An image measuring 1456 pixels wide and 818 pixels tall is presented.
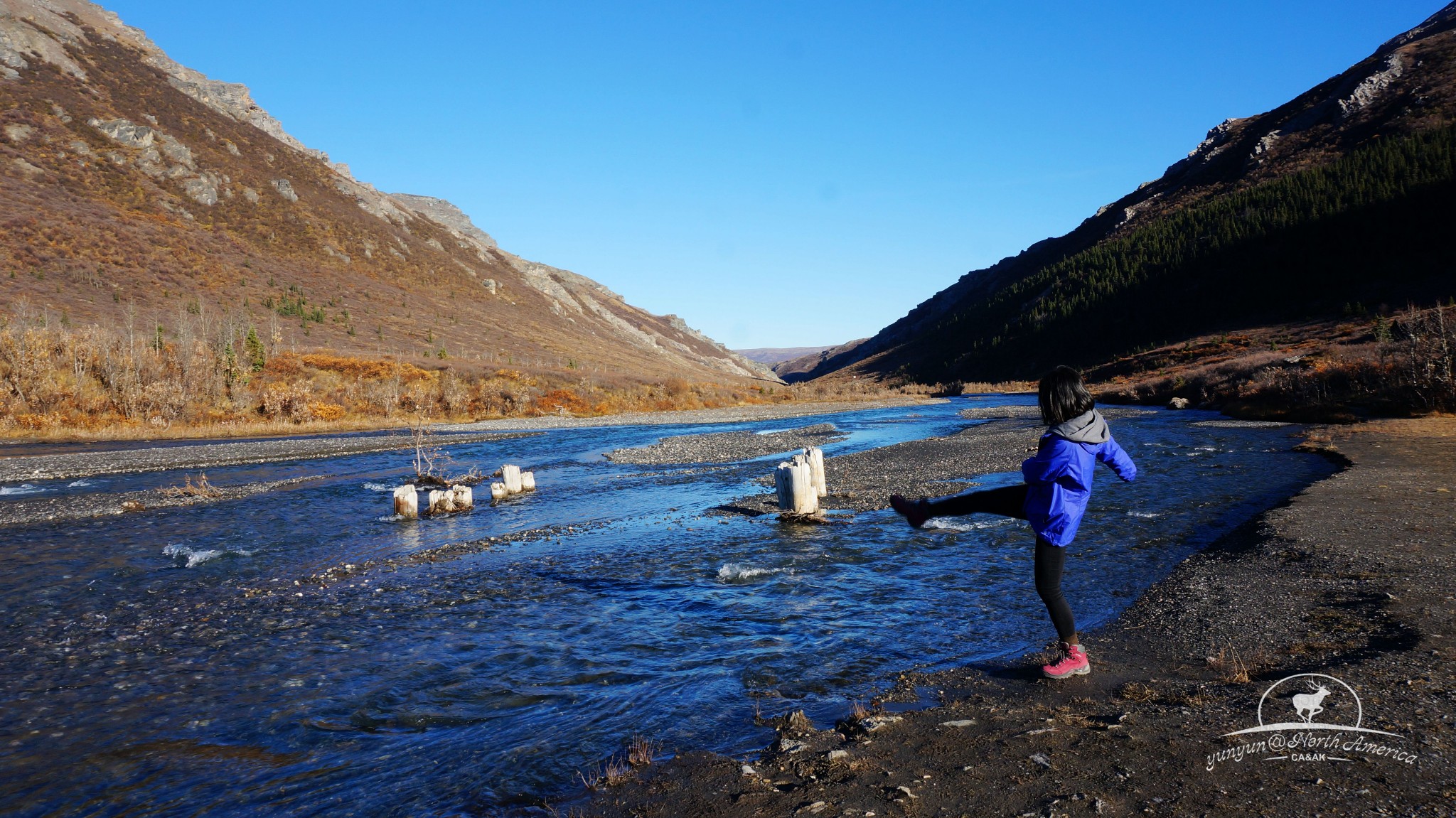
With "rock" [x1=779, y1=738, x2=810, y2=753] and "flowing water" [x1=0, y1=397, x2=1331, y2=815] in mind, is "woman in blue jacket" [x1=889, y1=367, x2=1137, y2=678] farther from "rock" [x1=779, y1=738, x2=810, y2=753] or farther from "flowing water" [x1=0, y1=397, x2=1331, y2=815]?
"rock" [x1=779, y1=738, x2=810, y2=753]

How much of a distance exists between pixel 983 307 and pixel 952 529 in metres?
176

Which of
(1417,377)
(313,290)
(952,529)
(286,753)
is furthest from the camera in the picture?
(313,290)

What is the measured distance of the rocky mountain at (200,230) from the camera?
64.5 meters

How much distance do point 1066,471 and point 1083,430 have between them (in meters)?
0.37

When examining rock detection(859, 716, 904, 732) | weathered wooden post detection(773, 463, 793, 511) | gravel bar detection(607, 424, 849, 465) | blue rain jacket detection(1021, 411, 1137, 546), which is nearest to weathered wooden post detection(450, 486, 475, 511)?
weathered wooden post detection(773, 463, 793, 511)

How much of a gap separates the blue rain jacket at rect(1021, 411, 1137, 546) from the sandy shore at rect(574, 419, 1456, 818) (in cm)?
138

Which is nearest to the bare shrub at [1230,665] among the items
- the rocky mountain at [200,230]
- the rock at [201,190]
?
the rocky mountain at [200,230]

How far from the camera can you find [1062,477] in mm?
6043

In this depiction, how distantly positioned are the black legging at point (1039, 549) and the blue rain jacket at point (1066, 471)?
0.13 m

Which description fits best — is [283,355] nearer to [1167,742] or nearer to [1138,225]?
[1167,742]

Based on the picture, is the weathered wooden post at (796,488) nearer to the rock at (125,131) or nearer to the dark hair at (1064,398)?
the dark hair at (1064,398)

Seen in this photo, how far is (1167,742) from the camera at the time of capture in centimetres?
480

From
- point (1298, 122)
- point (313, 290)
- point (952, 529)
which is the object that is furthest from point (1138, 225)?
point (952, 529)

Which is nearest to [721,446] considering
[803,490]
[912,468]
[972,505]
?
[912,468]
